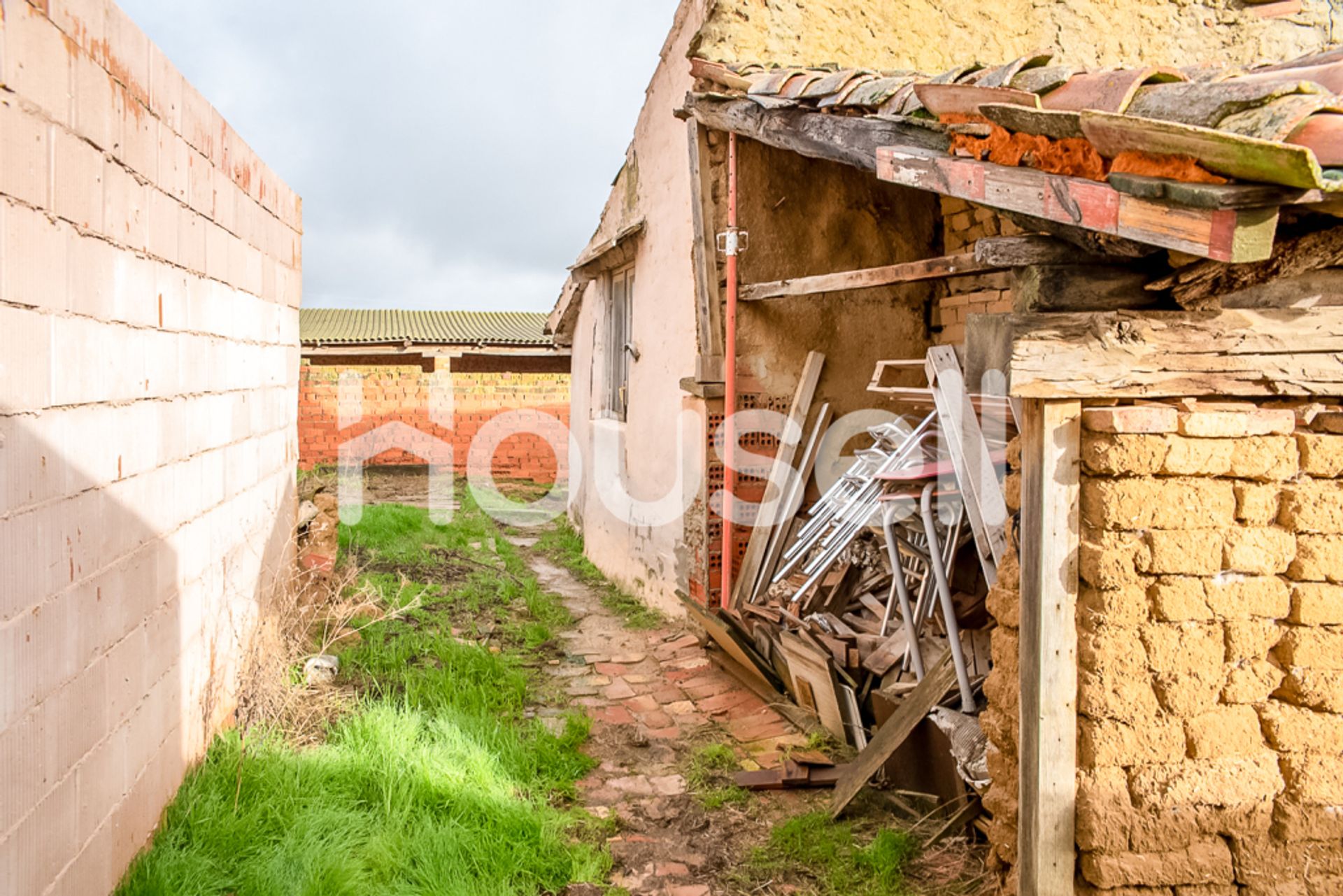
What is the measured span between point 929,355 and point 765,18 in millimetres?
2919

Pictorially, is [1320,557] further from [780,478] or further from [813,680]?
[780,478]

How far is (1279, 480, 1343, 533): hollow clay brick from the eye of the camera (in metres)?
2.83

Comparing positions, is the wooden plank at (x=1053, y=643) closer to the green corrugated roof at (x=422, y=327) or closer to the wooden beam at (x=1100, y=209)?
the wooden beam at (x=1100, y=209)

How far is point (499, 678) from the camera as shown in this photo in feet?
19.8

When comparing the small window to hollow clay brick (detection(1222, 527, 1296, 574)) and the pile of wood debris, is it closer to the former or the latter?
the pile of wood debris

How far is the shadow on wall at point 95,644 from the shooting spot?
96.0 inches

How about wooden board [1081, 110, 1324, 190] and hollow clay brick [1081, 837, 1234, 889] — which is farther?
hollow clay brick [1081, 837, 1234, 889]

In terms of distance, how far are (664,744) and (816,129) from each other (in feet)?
11.3

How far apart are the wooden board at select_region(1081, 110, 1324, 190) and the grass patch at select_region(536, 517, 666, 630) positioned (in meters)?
6.02

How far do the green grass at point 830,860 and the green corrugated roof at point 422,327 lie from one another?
14768 mm

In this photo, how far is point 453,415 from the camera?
59.5 ft

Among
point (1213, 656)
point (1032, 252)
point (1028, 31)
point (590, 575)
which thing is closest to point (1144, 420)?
point (1032, 252)

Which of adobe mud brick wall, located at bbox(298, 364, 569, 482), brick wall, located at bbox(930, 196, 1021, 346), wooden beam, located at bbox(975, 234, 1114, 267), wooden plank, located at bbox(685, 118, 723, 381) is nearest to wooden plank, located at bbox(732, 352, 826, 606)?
wooden plank, located at bbox(685, 118, 723, 381)

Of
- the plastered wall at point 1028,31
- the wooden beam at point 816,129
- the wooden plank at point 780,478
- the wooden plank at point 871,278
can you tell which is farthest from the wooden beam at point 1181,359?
the plastered wall at point 1028,31
